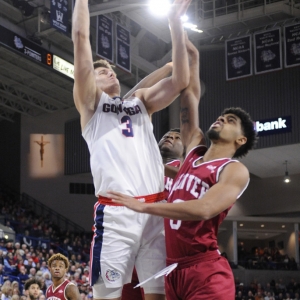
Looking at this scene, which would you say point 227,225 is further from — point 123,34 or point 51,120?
point 123,34

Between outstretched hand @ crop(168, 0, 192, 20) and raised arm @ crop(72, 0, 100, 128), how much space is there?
1.98 ft

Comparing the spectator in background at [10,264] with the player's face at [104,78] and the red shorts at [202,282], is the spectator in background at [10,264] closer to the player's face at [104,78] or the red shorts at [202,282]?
the player's face at [104,78]

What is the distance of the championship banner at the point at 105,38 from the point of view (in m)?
18.7

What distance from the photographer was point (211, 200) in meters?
3.85

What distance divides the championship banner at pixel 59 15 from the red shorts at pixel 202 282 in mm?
13789

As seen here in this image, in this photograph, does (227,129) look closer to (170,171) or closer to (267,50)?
(170,171)

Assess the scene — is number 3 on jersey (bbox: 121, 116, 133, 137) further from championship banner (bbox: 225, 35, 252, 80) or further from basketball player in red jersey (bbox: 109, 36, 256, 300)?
championship banner (bbox: 225, 35, 252, 80)

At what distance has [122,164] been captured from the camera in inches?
167

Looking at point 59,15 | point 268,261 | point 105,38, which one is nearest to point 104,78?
point 59,15

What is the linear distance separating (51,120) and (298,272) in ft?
46.7

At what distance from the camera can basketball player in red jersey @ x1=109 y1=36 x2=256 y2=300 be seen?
383cm

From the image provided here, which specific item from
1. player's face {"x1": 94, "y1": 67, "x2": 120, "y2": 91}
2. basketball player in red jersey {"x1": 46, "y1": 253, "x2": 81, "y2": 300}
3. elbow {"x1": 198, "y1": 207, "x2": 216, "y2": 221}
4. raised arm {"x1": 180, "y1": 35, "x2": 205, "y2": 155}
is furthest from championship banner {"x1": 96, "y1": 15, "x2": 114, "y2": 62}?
elbow {"x1": 198, "y1": 207, "x2": 216, "y2": 221}

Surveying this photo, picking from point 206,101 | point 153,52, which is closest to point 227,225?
point 206,101

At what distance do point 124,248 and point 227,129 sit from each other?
1078 millimetres
